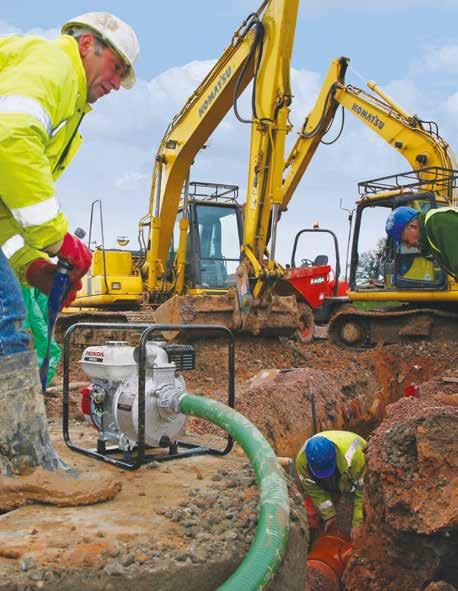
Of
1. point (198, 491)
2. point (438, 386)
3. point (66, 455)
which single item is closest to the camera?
point (198, 491)

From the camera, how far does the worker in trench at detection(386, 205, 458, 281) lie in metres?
4.12

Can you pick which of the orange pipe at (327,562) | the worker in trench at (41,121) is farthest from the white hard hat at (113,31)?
the orange pipe at (327,562)

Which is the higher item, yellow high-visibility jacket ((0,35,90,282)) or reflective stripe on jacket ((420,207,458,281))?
yellow high-visibility jacket ((0,35,90,282))

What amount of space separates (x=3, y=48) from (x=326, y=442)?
3858 mm

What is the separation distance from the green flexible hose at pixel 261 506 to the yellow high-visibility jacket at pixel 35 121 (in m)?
1.11

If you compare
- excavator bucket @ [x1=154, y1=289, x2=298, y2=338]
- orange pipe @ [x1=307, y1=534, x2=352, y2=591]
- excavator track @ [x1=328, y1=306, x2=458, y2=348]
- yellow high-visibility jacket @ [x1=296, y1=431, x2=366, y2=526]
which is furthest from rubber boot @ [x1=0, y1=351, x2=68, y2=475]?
excavator track @ [x1=328, y1=306, x2=458, y2=348]

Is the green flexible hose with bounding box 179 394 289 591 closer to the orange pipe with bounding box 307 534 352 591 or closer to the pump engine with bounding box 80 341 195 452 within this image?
the pump engine with bounding box 80 341 195 452

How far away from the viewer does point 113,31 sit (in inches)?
124

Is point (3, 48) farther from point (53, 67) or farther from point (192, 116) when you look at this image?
point (192, 116)

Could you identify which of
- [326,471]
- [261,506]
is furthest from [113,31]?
[326,471]

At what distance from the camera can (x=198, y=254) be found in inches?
434

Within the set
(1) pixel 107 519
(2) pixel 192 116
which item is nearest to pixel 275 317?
(2) pixel 192 116

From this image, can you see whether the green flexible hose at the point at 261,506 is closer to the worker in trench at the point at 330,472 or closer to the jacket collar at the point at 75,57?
the jacket collar at the point at 75,57

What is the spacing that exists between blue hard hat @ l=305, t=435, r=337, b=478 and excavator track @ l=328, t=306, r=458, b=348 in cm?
524
